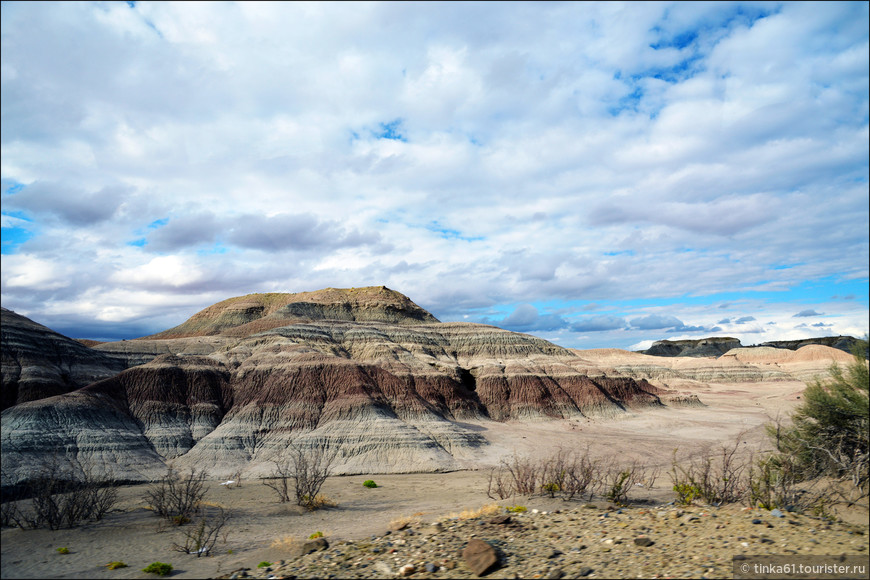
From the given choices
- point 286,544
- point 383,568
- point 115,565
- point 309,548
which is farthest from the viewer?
point 286,544

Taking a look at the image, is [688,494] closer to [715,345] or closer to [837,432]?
[837,432]

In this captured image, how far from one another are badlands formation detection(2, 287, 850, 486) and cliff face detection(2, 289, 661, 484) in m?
0.15

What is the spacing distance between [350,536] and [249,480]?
2438 cm

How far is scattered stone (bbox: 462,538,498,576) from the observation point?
10.9 m

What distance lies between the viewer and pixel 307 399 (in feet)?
167

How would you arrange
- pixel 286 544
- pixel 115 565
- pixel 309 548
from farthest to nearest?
pixel 286 544
pixel 115 565
pixel 309 548

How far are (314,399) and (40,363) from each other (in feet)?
90.8

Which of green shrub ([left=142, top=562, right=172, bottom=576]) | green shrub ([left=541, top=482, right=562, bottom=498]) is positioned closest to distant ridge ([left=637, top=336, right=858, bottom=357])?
green shrub ([left=541, top=482, right=562, bottom=498])

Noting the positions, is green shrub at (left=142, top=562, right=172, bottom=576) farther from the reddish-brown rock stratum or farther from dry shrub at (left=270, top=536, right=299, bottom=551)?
the reddish-brown rock stratum

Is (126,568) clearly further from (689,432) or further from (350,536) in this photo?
(689,432)

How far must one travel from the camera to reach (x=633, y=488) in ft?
88.0

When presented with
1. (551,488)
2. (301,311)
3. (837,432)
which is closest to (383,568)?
(551,488)

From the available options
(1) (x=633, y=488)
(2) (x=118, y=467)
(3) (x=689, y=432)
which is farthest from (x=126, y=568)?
(3) (x=689, y=432)

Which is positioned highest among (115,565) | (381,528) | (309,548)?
(309,548)
